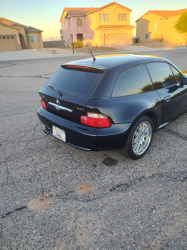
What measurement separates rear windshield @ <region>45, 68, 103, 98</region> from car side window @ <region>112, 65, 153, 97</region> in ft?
1.06

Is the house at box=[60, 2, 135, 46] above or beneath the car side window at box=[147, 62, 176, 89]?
above

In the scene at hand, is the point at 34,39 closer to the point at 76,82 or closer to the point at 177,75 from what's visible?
the point at 177,75

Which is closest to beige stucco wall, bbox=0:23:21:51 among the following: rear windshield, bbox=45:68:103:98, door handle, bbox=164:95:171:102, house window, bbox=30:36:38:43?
house window, bbox=30:36:38:43

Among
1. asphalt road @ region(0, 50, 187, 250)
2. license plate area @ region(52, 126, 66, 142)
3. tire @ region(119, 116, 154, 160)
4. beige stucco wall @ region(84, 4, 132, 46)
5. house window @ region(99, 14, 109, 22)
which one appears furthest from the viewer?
house window @ region(99, 14, 109, 22)

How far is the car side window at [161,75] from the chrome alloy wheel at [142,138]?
741mm

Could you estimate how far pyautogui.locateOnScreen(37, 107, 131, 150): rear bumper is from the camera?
2.62 metres

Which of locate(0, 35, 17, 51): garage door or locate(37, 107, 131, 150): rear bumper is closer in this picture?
locate(37, 107, 131, 150): rear bumper

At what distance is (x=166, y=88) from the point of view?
352cm

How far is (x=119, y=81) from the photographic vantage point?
2.82 metres

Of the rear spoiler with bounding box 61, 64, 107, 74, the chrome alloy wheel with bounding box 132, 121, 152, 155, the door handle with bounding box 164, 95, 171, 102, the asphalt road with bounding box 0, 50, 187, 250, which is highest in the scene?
the rear spoiler with bounding box 61, 64, 107, 74

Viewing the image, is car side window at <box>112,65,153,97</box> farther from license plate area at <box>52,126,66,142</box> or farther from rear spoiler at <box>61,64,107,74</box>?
license plate area at <box>52,126,66,142</box>

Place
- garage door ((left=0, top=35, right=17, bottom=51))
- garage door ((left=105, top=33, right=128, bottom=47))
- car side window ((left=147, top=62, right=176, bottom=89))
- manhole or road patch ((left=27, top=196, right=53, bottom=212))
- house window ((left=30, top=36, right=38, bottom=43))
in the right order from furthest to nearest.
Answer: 1. house window ((left=30, top=36, right=38, bottom=43))
2. garage door ((left=105, top=33, right=128, bottom=47))
3. garage door ((left=0, top=35, right=17, bottom=51))
4. car side window ((left=147, top=62, right=176, bottom=89))
5. manhole or road patch ((left=27, top=196, right=53, bottom=212))

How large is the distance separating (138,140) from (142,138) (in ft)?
0.37

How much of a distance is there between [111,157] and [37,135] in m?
1.73
